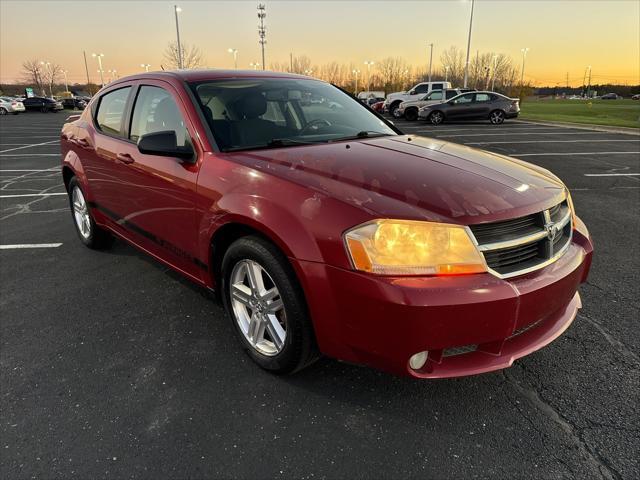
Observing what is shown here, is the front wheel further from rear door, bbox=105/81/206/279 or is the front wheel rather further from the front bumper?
the front bumper

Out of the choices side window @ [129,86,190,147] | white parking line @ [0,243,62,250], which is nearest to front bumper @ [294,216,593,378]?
side window @ [129,86,190,147]

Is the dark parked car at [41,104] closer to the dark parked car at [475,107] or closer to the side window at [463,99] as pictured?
the dark parked car at [475,107]

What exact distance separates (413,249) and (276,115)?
1657mm

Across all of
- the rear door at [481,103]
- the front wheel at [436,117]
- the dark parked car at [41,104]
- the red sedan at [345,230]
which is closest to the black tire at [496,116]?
the rear door at [481,103]

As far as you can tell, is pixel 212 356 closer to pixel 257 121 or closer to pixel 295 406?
pixel 295 406

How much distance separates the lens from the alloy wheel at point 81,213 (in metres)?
4.66

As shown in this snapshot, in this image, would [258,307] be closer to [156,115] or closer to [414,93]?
[156,115]

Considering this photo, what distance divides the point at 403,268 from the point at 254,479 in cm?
109

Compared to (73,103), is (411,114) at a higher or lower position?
lower

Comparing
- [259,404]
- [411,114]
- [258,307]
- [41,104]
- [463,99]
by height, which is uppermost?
[463,99]

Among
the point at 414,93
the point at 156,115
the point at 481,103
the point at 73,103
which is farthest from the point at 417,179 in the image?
the point at 73,103

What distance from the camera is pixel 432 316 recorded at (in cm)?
190

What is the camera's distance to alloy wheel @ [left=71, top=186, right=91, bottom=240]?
15.3 feet

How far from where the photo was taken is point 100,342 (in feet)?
9.85
